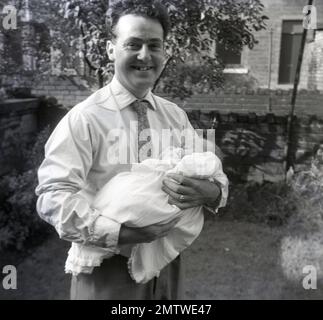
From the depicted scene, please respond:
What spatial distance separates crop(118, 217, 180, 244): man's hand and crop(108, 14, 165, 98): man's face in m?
0.33

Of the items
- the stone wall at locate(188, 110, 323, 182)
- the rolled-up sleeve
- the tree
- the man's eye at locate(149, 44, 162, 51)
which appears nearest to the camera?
the rolled-up sleeve

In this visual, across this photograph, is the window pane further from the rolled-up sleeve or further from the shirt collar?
the rolled-up sleeve

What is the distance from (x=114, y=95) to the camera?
3.04 feet

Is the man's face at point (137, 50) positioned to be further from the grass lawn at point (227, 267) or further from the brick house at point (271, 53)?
the grass lawn at point (227, 267)

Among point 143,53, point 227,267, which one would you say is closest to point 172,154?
point 143,53

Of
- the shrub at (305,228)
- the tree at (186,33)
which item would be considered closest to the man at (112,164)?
the tree at (186,33)

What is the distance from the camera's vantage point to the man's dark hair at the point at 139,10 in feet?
2.81

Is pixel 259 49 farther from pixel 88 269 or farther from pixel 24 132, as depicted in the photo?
pixel 88 269

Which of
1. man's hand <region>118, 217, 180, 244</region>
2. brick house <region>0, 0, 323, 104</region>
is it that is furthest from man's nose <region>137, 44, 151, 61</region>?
brick house <region>0, 0, 323, 104</region>

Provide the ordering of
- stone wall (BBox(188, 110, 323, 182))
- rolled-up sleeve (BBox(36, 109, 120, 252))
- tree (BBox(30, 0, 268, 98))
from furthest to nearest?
stone wall (BBox(188, 110, 323, 182)) → tree (BBox(30, 0, 268, 98)) → rolled-up sleeve (BBox(36, 109, 120, 252))

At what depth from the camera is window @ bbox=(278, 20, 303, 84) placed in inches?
61.6

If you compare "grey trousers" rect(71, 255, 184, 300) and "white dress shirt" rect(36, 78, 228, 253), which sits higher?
"white dress shirt" rect(36, 78, 228, 253)

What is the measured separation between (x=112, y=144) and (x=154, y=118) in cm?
15

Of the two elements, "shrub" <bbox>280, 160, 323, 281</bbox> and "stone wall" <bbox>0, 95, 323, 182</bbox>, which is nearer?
"stone wall" <bbox>0, 95, 323, 182</bbox>
